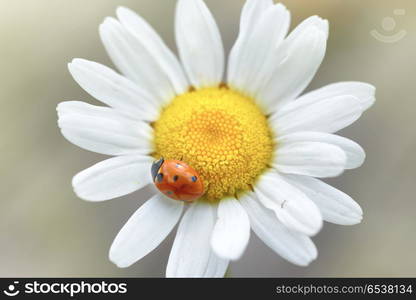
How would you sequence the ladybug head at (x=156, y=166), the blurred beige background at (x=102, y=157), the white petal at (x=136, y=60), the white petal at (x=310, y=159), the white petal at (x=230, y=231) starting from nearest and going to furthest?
the white petal at (x=230, y=231), the white petal at (x=310, y=159), the ladybug head at (x=156, y=166), the white petal at (x=136, y=60), the blurred beige background at (x=102, y=157)

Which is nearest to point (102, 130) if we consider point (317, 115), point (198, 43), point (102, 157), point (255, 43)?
point (198, 43)

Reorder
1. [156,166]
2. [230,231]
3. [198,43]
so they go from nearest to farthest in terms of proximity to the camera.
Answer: [230,231] < [156,166] < [198,43]

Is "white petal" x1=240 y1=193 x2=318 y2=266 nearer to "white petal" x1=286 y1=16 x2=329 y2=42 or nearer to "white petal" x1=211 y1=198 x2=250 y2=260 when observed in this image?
"white petal" x1=211 y1=198 x2=250 y2=260

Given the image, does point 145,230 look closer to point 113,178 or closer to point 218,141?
point 113,178

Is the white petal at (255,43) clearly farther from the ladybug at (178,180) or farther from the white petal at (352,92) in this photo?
the ladybug at (178,180)

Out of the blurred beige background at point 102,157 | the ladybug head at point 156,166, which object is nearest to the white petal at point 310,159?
the ladybug head at point 156,166

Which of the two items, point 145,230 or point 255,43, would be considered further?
point 255,43

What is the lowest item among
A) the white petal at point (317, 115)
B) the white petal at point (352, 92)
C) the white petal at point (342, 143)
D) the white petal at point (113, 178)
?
the white petal at point (113, 178)

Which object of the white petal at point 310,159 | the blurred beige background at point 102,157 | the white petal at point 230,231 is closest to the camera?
the white petal at point 230,231
